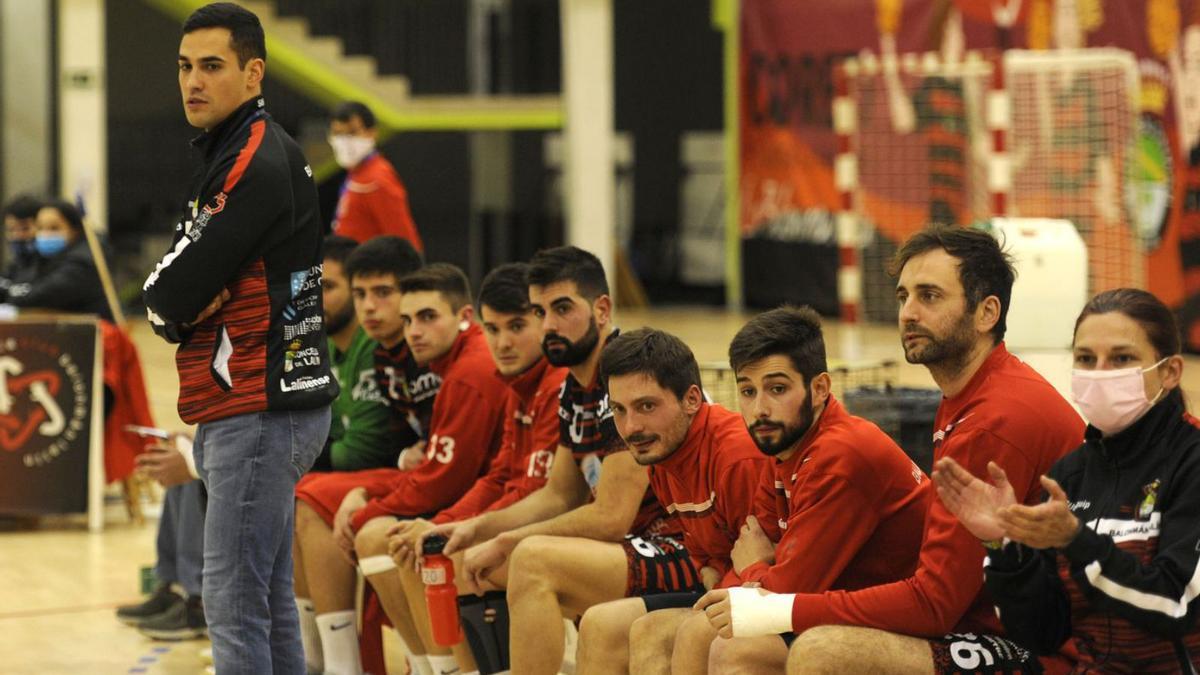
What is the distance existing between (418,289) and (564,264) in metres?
0.86

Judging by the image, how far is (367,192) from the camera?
9078 millimetres

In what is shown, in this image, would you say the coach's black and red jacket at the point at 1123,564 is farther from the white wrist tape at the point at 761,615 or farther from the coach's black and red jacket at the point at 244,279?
the coach's black and red jacket at the point at 244,279

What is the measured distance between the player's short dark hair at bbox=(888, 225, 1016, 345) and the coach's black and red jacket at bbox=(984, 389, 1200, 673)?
0.42m

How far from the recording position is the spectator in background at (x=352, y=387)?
634 centimetres

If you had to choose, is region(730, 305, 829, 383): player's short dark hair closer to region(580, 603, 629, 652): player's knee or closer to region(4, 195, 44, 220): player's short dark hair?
region(580, 603, 629, 652): player's knee

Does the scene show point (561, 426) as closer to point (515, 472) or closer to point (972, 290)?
point (515, 472)

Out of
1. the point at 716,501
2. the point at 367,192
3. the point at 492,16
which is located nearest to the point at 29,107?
the point at 492,16

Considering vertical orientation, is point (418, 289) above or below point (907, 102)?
below

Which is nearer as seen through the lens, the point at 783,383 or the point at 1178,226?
the point at 783,383

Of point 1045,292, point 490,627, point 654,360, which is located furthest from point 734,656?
point 1045,292

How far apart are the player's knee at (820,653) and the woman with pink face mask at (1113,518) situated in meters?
0.36

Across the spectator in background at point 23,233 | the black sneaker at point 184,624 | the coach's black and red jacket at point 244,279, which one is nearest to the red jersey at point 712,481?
the coach's black and red jacket at point 244,279

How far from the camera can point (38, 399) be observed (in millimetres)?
8773

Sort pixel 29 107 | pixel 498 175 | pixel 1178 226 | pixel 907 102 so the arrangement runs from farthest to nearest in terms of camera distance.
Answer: pixel 498 175 < pixel 29 107 < pixel 907 102 < pixel 1178 226
